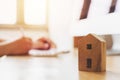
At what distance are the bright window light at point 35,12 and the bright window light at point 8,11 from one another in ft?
0.43

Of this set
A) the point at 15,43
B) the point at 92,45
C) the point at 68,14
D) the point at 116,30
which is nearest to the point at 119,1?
the point at 116,30

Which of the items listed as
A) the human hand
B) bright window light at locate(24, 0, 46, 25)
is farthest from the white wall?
the human hand

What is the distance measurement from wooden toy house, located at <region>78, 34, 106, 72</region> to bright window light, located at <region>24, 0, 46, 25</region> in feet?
7.39

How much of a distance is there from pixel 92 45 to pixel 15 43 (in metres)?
0.76

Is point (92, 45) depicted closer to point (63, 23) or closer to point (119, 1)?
point (119, 1)

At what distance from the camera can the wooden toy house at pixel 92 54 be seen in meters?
0.44

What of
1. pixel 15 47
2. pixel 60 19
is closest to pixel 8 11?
pixel 60 19

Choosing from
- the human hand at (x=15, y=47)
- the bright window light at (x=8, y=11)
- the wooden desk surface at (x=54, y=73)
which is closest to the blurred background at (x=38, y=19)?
the bright window light at (x=8, y=11)

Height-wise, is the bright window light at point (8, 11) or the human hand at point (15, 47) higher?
the bright window light at point (8, 11)

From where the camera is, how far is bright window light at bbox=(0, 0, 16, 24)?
2.63 meters

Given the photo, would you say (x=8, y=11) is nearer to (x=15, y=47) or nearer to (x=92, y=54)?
(x=15, y=47)

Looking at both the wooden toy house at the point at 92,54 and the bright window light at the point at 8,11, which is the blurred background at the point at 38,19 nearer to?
the bright window light at the point at 8,11

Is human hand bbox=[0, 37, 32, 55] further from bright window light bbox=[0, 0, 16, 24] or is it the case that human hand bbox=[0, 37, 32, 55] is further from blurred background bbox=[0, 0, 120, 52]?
bright window light bbox=[0, 0, 16, 24]

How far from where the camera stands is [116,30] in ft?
2.41
